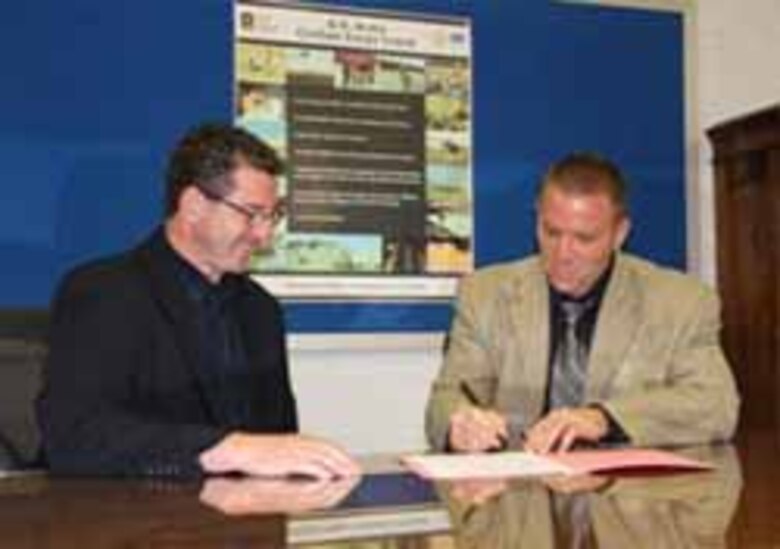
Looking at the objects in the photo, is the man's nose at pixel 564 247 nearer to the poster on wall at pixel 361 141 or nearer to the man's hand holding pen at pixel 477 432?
the man's hand holding pen at pixel 477 432

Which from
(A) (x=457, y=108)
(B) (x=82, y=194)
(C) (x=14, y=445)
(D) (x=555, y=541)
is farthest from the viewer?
(A) (x=457, y=108)

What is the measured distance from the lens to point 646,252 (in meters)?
3.55

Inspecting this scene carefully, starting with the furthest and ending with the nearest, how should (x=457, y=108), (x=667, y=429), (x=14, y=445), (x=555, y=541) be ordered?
(x=457, y=108) < (x=667, y=429) < (x=14, y=445) < (x=555, y=541)

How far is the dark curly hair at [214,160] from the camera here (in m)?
2.14

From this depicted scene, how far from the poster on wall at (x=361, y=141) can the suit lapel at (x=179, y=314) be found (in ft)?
2.93

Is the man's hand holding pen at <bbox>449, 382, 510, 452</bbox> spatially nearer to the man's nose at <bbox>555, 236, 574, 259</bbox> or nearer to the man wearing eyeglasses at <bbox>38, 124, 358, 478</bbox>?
the man wearing eyeglasses at <bbox>38, 124, 358, 478</bbox>

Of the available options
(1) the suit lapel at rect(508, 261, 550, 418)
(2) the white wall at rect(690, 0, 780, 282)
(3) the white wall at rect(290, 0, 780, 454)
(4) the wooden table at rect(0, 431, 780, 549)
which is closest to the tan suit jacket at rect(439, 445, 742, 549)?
(4) the wooden table at rect(0, 431, 780, 549)

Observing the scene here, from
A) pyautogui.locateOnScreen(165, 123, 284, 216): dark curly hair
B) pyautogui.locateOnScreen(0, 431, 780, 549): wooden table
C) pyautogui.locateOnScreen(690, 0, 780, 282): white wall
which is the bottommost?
pyautogui.locateOnScreen(0, 431, 780, 549): wooden table

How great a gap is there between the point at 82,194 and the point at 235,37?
1.83 feet

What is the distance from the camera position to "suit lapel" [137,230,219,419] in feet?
6.88

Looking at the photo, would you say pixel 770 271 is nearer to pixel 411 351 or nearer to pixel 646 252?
pixel 646 252

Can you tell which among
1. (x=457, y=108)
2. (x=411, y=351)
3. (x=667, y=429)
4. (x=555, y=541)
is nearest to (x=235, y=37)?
(x=457, y=108)

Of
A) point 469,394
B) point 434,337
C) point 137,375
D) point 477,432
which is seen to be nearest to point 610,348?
point 469,394

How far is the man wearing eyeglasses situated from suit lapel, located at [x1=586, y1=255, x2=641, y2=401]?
0.62 metres
